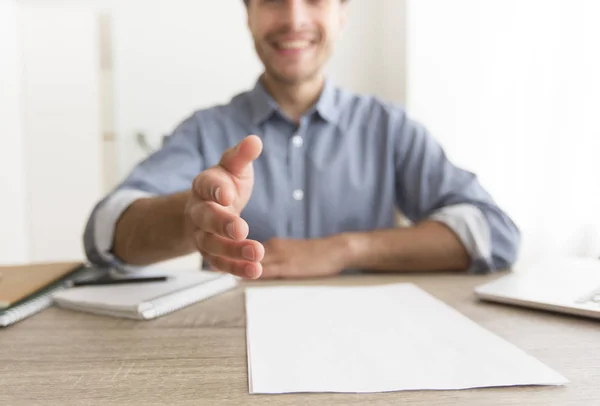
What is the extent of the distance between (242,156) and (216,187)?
0.04 meters

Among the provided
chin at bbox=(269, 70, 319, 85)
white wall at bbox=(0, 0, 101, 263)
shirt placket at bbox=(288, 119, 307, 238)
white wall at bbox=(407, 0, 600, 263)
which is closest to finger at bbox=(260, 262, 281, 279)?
shirt placket at bbox=(288, 119, 307, 238)

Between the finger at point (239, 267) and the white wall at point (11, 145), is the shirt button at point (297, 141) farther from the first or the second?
the white wall at point (11, 145)

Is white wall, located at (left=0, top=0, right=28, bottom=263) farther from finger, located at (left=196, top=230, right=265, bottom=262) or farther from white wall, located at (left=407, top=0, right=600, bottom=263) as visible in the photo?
finger, located at (left=196, top=230, right=265, bottom=262)

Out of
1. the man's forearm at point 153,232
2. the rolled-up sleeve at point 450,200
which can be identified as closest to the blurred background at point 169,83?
the rolled-up sleeve at point 450,200

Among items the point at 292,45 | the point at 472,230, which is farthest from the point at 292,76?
the point at 472,230

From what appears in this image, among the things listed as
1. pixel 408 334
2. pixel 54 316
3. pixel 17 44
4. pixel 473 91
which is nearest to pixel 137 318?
pixel 54 316

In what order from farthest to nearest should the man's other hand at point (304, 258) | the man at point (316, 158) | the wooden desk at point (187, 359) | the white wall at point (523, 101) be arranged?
the white wall at point (523, 101)
the man at point (316, 158)
the man's other hand at point (304, 258)
the wooden desk at point (187, 359)

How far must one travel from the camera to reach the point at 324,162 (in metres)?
1.00

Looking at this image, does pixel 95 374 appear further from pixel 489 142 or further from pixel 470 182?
pixel 489 142

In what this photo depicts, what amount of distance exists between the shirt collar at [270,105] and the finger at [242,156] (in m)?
0.51

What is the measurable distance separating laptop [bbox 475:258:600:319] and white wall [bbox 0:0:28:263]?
200 centimetres

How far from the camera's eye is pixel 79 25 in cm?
194

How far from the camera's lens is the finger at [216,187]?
0.44 meters

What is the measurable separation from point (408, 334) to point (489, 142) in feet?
4.23
